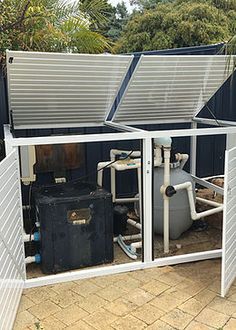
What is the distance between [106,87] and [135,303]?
217 centimetres

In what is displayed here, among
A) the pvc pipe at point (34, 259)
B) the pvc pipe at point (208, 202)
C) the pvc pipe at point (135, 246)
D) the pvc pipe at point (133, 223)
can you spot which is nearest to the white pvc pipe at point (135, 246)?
the pvc pipe at point (135, 246)

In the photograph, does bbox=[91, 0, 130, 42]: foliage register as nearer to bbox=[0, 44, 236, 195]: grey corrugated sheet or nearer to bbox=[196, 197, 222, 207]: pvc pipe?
bbox=[0, 44, 236, 195]: grey corrugated sheet

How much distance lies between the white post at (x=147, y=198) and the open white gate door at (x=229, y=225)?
2.42 feet

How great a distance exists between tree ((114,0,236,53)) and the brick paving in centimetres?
1121

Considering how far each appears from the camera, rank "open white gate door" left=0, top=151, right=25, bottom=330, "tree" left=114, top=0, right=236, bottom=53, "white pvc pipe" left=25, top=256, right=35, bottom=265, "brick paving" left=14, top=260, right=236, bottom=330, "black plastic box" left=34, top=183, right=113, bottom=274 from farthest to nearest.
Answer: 1. "tree" left=114, top=0, right=236, bottom=53
2. "white pvc pipe" left=25, top=256, right=35, bottom=265
3. "black plastic box" left=34, top=183, right=113, bottom=274
4. "brick paving" left=14, top=260, right=236, bottom=330
5. "open white gate door" left=0, top=151, right=25, bottom=330

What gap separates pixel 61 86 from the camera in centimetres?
381

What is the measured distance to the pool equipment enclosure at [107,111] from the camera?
9.80 feet

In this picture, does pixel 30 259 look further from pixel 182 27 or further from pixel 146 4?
pixel 146 4

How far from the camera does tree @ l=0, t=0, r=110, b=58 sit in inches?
178

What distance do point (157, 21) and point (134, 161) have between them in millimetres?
11637

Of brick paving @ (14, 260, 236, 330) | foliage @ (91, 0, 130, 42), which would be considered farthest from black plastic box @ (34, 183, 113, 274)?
foliage @ (91, 0, 130, 42)

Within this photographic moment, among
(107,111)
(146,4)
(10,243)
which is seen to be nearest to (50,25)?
(107,111)

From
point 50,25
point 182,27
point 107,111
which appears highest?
point 182,27

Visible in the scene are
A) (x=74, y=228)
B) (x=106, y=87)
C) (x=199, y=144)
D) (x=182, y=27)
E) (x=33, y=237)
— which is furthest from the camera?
(x=182, y=27)
